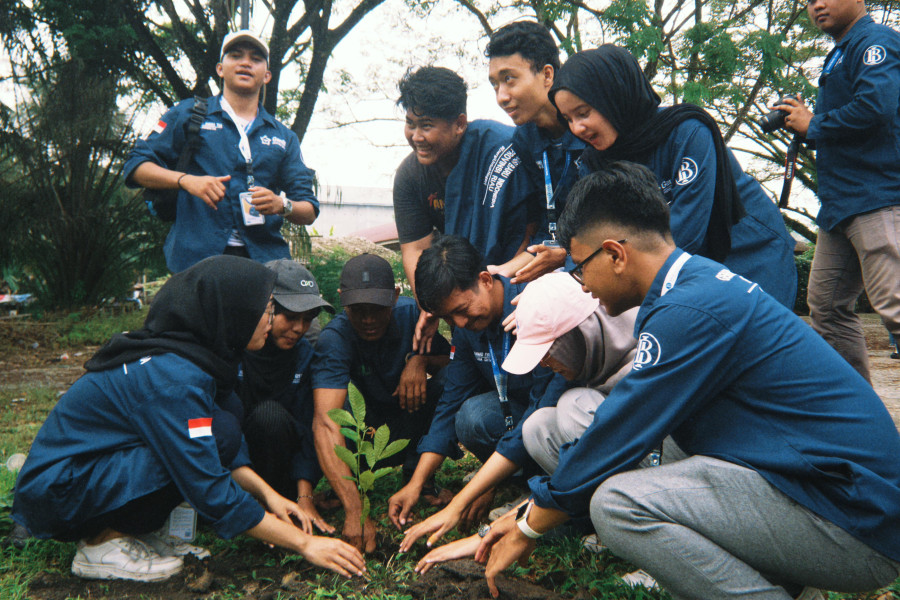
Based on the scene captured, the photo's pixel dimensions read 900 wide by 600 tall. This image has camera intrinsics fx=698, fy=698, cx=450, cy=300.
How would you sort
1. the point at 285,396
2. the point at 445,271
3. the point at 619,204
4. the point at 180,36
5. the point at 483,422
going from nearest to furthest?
the point at 619,204, the point at 445,271, the point at 483,422, the point at 285,396, the point at 180,36

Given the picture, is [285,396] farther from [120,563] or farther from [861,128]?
[861,128]

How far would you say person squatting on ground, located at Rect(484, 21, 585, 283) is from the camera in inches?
129

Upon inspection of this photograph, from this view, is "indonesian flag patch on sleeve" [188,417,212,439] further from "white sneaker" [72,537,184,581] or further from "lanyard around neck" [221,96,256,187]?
"lanyard around neck" [221,96,256,187]

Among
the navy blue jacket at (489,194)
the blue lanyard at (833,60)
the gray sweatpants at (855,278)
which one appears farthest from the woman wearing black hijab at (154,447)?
the blue lanyard at (833,60)

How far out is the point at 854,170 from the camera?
3.35 m

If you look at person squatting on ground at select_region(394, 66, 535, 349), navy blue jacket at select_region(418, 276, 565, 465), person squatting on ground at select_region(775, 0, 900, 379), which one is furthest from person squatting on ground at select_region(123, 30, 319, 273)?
person squatting on ground at select_region(775, 0, 900, 379)

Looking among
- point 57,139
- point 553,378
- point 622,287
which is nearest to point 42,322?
point 57,139

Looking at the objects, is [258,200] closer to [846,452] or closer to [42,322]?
[846,452]

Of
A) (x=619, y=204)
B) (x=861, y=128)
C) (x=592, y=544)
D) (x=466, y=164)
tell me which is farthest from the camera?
(x=466, y=164)

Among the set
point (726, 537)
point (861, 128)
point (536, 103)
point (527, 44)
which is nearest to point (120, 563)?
point (726, 537)

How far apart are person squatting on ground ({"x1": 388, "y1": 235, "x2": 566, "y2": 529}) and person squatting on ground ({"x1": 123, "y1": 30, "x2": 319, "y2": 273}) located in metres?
1.14

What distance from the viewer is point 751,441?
188 centimetres

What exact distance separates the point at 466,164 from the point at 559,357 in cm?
144

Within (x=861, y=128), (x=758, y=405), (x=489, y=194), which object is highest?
(x=861, y=128)
